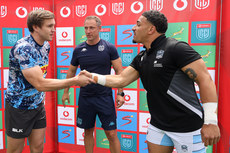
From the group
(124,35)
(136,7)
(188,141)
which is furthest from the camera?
(124,35)

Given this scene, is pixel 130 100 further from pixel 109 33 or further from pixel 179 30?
pixel 179 30

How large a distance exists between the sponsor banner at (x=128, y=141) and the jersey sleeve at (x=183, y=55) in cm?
202

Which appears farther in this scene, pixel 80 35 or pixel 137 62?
pixel 80 35

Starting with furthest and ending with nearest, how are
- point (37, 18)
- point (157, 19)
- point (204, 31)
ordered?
1. point (204, 31)
2. point (37, 18)
3. point (157, 19)

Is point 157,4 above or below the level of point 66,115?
above

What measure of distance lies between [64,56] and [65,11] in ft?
2.41

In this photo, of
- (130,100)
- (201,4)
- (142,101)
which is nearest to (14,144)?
(130,100)

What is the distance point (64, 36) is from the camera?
3.52 meters

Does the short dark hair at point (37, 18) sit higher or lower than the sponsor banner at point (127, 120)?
higher

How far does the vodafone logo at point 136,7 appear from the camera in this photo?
10.1 feet

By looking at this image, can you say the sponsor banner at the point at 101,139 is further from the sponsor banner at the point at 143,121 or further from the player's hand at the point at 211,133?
the player's hand at the point at 211,133

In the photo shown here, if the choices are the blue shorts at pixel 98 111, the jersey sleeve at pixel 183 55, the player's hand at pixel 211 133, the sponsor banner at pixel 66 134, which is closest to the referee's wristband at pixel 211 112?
the player's hand at pixel 211 133

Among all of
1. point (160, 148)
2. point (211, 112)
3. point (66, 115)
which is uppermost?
point (211, 112)

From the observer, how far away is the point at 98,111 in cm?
272
